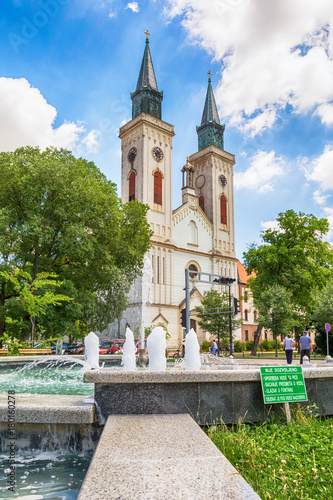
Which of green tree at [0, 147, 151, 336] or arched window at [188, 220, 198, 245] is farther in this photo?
arched window at [188, 220, 198, 245]

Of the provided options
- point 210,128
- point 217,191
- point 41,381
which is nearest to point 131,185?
point 217,191

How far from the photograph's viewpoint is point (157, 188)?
4800 cm

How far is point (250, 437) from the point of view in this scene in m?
4.88

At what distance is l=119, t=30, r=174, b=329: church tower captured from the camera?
4578cm

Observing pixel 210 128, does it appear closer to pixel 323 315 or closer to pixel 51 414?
pixel 323 315

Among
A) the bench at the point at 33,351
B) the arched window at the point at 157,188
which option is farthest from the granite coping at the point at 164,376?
the arched window at the point at 157,188

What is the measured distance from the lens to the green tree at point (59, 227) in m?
22.1

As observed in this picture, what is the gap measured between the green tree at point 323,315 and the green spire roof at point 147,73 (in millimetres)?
33401

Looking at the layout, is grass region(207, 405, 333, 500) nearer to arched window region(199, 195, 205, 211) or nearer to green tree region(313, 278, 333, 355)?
green tree region(313, 278, 333, 355)

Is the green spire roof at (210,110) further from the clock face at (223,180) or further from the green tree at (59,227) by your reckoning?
the green tree at (59,227)

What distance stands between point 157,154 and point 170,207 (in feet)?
21.1

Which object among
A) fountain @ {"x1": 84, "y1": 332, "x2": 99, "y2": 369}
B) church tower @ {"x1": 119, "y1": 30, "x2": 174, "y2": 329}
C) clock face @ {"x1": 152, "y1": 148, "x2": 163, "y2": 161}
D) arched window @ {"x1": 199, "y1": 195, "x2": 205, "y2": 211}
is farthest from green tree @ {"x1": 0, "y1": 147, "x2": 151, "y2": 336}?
arched window @ {"x1": 199, "y1": 195, "x2": 205, "y2": 211}

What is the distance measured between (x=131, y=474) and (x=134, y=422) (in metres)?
1.85

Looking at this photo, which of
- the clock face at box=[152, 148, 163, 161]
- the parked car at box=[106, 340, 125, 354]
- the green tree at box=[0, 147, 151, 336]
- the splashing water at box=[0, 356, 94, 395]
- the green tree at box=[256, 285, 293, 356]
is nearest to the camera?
the splashing water at box=[0, 356, 94, 395]
